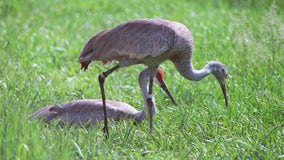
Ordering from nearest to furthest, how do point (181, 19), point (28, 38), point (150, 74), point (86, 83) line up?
point (150, 74) < point (86, 83) < point (28, 38) < point (181, 19)

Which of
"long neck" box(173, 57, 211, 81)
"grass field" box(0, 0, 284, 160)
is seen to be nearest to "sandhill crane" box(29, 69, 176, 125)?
"grass field" box(0, 0, 284, 160)

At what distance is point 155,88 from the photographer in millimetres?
8609

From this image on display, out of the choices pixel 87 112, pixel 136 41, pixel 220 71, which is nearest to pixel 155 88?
pixel 220 71

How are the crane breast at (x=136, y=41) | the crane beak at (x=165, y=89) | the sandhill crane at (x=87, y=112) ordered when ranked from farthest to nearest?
the crane beak at (x=165, y=89)
the sandhill crane at (x=87, y=112)
the crane breast at (x=136, y=41)

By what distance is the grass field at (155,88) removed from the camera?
6.00 m

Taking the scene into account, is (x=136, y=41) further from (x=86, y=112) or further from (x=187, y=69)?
(x=86, y=112)

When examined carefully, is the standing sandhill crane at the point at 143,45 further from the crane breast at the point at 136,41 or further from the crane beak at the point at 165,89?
the crane beak at the point at 165,89

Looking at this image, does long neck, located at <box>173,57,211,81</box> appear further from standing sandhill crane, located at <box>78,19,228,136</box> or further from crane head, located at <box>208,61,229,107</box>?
crane head, located at <box>208,61,229,107</box>

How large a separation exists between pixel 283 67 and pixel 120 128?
2216mm

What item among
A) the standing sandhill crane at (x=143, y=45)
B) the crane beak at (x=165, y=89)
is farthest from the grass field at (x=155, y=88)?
the standing sandhill crane at (x=143, y=45)

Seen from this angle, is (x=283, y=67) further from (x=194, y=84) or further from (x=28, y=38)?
(x=28, y=38)

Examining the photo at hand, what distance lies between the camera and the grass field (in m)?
6.00

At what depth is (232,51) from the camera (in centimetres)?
944

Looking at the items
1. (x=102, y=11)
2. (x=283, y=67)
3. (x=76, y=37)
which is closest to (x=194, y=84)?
(x=283, y=67)
